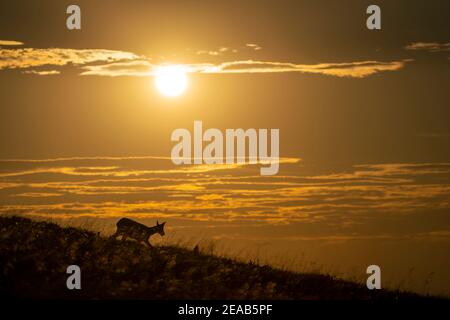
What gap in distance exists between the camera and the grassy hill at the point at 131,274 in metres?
19.4

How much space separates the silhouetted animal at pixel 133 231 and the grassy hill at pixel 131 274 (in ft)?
1.32

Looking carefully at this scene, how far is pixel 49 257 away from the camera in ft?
71.5

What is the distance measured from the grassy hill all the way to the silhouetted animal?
1.32 feet

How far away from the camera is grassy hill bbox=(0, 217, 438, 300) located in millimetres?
19406

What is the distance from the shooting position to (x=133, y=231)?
29328 mm

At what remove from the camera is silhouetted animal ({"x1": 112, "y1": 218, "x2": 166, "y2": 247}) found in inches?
1145

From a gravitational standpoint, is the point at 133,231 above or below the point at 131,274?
above

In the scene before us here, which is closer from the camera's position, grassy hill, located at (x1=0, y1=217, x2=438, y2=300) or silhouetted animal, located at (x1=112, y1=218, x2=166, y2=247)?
grassy hill, located at (x1=0, y1=217, x2=438, y2=300)

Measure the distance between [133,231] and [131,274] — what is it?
317 inches

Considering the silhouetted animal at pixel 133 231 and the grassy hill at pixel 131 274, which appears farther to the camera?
the silhouetted animal at pixel 133 231

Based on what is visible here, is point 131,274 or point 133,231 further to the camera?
point 133,231
